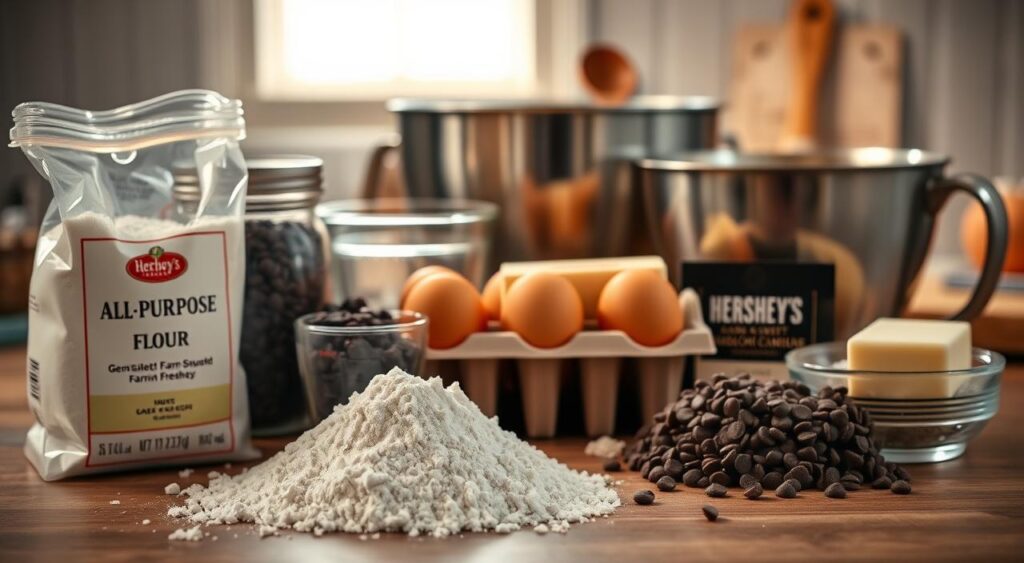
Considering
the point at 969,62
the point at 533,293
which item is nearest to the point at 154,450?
the point at 533,293

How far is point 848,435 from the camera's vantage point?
1060mm

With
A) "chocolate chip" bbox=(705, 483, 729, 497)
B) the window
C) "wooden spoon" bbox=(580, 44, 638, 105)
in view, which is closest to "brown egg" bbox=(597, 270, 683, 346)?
"chocolate chip" bbox=(705, 483, 729, 497)

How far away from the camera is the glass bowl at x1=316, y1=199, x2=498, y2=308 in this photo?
135 cm

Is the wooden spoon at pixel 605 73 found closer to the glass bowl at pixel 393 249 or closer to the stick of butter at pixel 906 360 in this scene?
the glass bowl at pixel 393 249

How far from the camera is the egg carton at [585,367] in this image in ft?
3.96

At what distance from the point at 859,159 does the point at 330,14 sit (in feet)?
5.35

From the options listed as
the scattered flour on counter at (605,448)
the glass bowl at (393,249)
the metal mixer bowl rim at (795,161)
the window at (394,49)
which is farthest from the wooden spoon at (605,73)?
the scattered flour on counter at (605,448)

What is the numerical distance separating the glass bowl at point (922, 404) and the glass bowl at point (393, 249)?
0.41 meters

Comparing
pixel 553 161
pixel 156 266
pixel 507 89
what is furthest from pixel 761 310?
pixel 507 89

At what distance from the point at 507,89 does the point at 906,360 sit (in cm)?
183

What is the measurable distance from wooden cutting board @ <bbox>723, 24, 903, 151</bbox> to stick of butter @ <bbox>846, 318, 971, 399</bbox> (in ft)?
4.75

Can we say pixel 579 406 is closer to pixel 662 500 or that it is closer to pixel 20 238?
pixel 662 500

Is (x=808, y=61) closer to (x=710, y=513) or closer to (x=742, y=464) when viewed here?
(x=742, y=464)

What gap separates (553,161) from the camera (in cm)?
148
